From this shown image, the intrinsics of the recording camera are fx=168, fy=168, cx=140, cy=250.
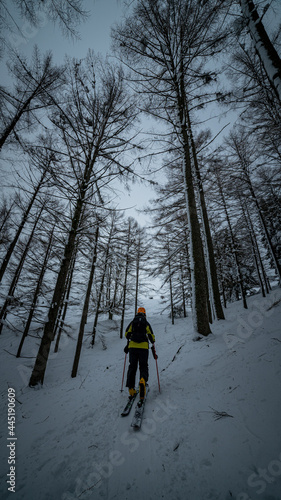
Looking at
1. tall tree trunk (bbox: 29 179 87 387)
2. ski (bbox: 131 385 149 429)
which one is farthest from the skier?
tall tree trunk (bbox: 29 179 87 387)

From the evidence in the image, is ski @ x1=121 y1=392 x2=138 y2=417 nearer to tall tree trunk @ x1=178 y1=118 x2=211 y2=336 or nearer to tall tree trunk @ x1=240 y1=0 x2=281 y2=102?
tall tree trunk @ x1=178 y1=118 x2=211 y2=336

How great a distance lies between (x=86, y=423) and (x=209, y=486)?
269 centimetres

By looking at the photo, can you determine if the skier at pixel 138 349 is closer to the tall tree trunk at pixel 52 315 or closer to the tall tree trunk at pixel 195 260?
the tall tree trunk at pixel 195 260

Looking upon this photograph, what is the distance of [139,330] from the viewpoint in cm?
450

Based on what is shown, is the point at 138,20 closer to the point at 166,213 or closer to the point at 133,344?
the point at 166,213

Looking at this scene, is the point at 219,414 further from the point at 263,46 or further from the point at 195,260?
the point at 263,46

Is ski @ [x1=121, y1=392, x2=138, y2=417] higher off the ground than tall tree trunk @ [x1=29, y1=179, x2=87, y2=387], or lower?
lower

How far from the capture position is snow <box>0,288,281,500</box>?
6.15ft

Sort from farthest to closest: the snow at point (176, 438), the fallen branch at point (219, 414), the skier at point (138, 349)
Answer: the skier at point (138, 349)
the fallen branch at point (219, 414)
the snow at point (176, 438)

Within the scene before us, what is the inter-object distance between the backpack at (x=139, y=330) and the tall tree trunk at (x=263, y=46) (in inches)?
225

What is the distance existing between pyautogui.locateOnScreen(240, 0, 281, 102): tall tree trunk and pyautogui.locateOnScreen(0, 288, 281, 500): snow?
5297 millimetres

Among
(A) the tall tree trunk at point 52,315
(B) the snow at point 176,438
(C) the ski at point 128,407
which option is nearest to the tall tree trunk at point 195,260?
(B) the snow at point 176,438

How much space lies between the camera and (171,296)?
16.8 metres

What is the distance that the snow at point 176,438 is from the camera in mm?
1874
